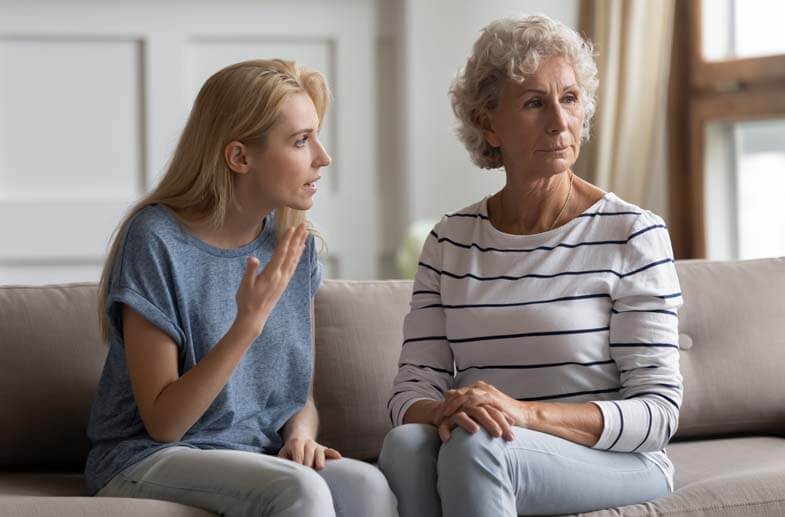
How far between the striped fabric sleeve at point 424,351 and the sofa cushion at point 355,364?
0.21 metres

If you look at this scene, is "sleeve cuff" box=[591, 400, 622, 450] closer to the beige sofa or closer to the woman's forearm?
the woman's forearm

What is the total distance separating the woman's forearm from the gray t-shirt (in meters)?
0.45

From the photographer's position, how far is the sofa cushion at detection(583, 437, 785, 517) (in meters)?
1.90

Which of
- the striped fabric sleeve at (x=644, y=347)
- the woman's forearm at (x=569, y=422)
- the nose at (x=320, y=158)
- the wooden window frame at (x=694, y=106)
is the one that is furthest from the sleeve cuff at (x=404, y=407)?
the wooden window frame at (x=694, y=106)

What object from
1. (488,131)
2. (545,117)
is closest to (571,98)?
(545,117)

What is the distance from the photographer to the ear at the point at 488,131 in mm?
2099

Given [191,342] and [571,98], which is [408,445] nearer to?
[191,342]

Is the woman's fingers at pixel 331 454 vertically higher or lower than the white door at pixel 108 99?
lower

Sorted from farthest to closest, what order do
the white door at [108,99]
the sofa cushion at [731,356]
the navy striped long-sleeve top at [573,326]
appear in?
1. the white door at [108,99]
2. the sofa cushion at [731,356]
3. the navy striped long-sleeve top at [573,326]

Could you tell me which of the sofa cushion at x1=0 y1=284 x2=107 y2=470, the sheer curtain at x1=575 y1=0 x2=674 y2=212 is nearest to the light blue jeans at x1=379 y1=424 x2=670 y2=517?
the sofa cushion at x1=0 y1=284 x2=107 y2=470

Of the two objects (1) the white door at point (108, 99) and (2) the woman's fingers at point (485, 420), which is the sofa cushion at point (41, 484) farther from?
(1) the white door at point (108, 99)

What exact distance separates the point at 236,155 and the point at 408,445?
568mm

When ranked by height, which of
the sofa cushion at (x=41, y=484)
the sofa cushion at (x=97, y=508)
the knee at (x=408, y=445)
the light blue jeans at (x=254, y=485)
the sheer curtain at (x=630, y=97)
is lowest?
the sofa cushion at (x=41, y=484)

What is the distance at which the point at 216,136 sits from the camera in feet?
6.42
